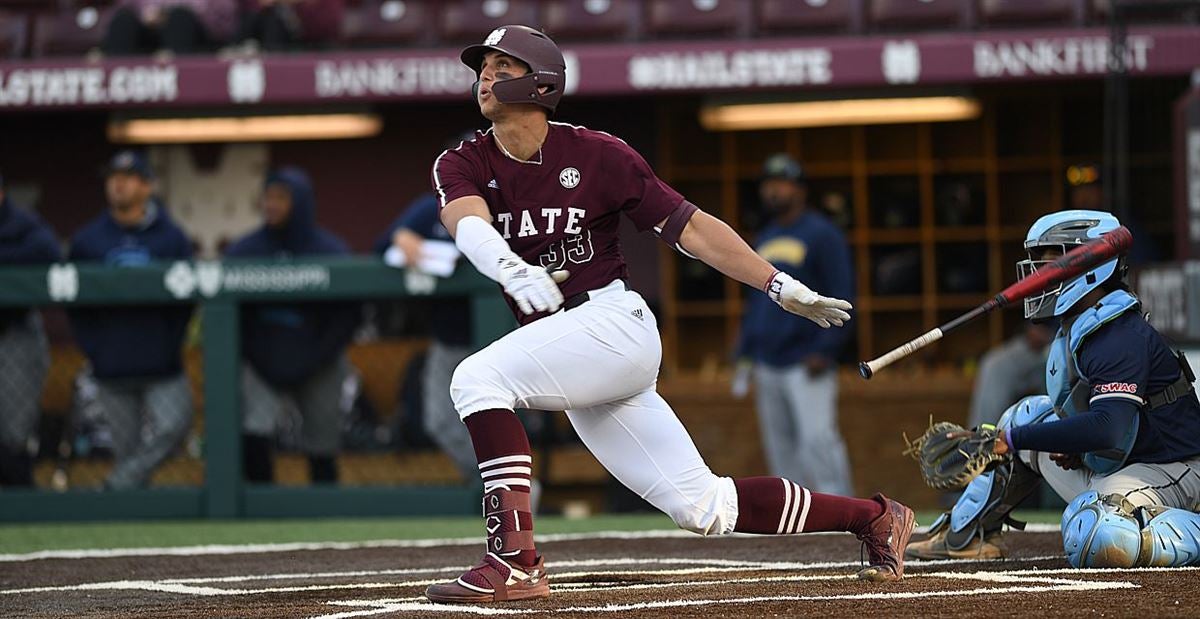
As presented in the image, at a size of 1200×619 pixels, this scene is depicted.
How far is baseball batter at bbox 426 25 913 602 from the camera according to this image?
455cm

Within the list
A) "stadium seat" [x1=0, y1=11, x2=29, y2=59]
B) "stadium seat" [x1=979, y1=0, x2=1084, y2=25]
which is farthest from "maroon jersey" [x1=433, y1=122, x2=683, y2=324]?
"stadium seat" [x1=0, y1=11, x2=29, y2=59]

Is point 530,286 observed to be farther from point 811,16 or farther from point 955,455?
point 811,16

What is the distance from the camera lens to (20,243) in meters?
9.15

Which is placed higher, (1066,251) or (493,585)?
(1066,251)

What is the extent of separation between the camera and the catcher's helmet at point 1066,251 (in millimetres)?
5156

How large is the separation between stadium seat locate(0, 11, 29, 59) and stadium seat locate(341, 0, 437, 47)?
224cm

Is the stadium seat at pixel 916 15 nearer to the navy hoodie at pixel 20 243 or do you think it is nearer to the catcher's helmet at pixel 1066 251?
the navy hoodie at pixel 20 243

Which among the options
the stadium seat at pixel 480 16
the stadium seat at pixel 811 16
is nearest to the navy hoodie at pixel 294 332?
the stadium seat at pixel 480 16

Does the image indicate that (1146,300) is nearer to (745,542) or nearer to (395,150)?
(745,542)

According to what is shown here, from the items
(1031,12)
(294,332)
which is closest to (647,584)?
(294,332)

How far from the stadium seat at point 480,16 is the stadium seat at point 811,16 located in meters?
1.54

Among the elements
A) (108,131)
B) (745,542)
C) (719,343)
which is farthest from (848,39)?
(108,131)

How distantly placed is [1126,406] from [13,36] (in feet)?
29.9

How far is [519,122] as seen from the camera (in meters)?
4.79
